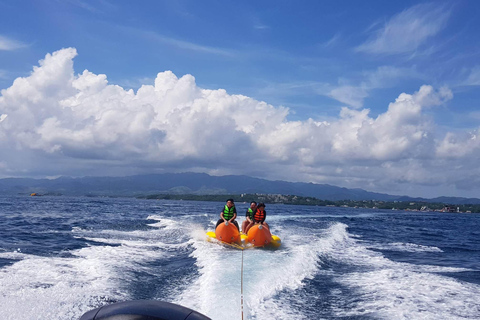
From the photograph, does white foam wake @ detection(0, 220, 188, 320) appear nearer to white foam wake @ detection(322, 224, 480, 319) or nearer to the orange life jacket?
the orange life jacket

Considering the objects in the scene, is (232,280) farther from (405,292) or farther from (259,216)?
(259,216)

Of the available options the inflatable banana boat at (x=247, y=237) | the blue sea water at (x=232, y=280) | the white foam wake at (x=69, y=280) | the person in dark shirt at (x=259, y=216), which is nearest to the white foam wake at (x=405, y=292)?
the blue sea water at (x=232, y=280)

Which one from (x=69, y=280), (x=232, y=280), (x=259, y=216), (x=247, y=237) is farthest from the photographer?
(x=259, y=216)

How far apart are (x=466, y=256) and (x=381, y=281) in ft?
33.4

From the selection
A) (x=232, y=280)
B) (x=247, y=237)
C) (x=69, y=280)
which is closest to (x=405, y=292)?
(x=232, y=280)

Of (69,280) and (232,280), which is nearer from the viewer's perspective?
(69,280)

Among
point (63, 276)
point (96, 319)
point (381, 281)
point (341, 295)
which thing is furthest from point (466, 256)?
point (96, 319)

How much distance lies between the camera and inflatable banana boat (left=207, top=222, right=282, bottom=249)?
51.6 feet

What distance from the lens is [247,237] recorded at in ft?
52.8

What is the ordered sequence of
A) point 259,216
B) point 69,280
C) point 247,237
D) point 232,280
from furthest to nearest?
point 259,216, point 247,237, point 232,280, point 69,280

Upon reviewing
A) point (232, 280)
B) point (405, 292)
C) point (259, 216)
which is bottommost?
point (405, 292)

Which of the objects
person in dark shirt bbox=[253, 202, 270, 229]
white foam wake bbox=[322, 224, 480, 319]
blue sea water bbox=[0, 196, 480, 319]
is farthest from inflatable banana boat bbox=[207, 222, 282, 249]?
white foam wake bbox=[322, 224, 480, 319]

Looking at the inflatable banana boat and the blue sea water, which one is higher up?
the inflatable banana boat

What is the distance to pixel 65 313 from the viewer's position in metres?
7.01
